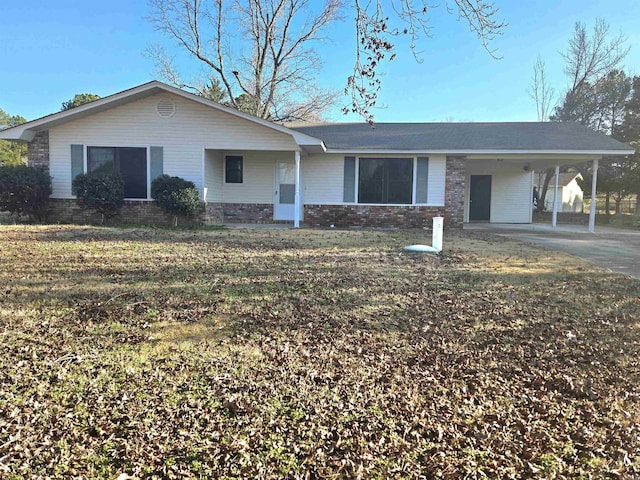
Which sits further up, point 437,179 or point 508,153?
point 508,153

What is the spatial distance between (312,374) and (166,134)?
11634 mm

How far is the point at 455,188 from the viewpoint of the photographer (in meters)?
14.1

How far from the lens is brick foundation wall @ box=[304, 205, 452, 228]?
46.6 ft

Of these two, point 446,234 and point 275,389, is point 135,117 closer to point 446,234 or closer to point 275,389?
point 446,234

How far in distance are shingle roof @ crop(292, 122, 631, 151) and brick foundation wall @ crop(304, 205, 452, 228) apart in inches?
77.0

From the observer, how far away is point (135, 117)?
1283cm

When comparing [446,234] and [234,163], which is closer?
[446,234]

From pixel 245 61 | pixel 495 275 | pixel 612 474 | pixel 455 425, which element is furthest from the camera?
pixel 245 61

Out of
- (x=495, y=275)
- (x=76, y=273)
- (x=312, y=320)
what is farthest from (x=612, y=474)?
(x=76, y=273)

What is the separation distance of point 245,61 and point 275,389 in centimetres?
2711

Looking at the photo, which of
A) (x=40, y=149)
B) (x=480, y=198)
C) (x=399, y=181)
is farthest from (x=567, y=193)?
(x=40, y=149)

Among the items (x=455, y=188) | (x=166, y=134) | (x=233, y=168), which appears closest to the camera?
(x=166, y=134)

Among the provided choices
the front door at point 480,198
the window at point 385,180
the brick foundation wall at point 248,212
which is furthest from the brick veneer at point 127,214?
the front door at point 480,198

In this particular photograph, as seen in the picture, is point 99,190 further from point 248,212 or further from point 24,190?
point 248,212
